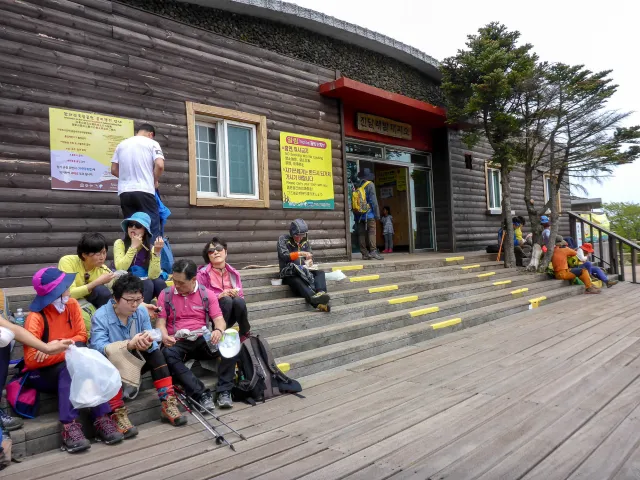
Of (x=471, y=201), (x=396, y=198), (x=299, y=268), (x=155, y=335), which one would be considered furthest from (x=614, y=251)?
(x=155, y=335)

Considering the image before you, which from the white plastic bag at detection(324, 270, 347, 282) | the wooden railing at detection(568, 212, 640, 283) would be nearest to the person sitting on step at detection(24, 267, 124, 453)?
the white plastic bag at detection(324, 270, 347, 282)

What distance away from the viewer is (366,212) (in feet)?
30.1

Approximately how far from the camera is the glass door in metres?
11.8

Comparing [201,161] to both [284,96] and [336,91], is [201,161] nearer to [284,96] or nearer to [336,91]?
[284,96]

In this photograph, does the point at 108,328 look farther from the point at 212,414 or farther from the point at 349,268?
the point at 349,268

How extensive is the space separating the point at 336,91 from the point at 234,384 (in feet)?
19.9

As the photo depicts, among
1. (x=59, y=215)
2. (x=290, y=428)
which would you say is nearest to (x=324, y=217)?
(x=59, y=215)

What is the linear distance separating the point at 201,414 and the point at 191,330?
28.8 inches

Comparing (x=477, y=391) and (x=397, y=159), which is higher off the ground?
(x=397, y=159)

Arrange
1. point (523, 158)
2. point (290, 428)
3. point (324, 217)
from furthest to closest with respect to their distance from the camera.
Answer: point (523, 158) < point (324, 217) < point (290, 428)

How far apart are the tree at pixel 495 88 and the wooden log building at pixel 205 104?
82 cm

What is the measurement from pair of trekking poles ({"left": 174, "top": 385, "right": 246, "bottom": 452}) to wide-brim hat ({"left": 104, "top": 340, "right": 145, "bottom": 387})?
0.40m

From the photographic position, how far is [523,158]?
9961 millimetres

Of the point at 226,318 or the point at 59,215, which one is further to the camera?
the point at 59,215
